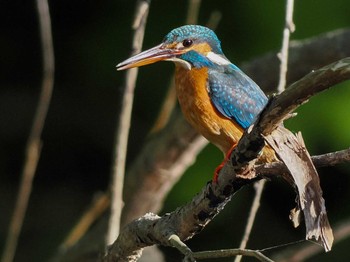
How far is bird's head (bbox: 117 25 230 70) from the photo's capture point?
363 centimetres

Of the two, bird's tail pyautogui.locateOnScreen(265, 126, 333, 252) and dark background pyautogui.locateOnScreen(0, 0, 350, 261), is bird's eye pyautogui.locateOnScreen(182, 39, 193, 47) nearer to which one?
dark background pyautogui.locateOnScreen(0, 0, 350, 261)

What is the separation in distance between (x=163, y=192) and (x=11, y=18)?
2.08m

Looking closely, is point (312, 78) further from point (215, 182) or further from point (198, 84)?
point (198, 84)

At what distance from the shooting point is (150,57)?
3.50 metres

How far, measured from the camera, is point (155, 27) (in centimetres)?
489

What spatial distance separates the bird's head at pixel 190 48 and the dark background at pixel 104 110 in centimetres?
81

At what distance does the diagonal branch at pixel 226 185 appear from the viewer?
213cm

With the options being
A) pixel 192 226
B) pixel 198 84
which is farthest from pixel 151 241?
pixel 198 84

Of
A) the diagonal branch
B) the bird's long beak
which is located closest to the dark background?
the bird's long beak

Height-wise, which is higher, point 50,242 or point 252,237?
point 50,242

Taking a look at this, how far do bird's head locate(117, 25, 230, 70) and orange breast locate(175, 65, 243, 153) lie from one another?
45 mm

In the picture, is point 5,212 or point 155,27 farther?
point 5,212

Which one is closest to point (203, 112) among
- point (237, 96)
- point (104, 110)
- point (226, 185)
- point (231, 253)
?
point (237, 96)

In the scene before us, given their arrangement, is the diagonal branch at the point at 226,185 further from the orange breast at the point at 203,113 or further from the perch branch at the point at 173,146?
the perch branch at the point at 173,146
